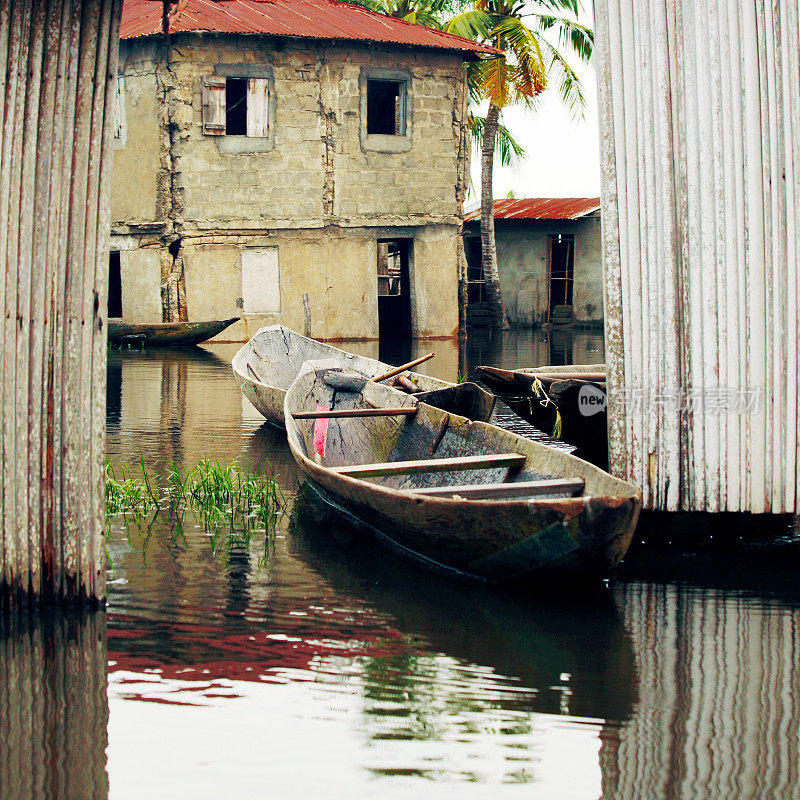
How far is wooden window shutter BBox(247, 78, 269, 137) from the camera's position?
60.3 ft

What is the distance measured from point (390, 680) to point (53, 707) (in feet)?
4.31

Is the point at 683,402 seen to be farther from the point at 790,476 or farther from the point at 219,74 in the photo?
the point at 219,74

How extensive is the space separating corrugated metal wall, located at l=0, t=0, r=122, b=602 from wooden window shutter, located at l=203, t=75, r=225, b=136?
14214mm

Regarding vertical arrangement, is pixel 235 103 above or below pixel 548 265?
above

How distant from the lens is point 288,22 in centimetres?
1856

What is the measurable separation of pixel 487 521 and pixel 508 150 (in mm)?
23222

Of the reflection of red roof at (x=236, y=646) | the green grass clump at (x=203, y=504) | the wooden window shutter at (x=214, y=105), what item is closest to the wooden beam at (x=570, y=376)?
the green grass clump at (x=203, y=504)

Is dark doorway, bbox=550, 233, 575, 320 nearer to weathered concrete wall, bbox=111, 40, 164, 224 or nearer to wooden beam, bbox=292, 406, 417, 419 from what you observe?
weathered concrete wall, bbox=111, 40, 164, 224

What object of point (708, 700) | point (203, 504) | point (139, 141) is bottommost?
point (708, 700)

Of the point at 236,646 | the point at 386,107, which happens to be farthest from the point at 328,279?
the point at 236,646

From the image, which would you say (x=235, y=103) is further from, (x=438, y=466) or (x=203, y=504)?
(x=438, y=466)

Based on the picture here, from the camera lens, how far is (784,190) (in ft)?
17.3

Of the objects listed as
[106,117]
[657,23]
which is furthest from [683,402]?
[106,117]

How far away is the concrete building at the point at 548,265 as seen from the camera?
24859 millimetres
